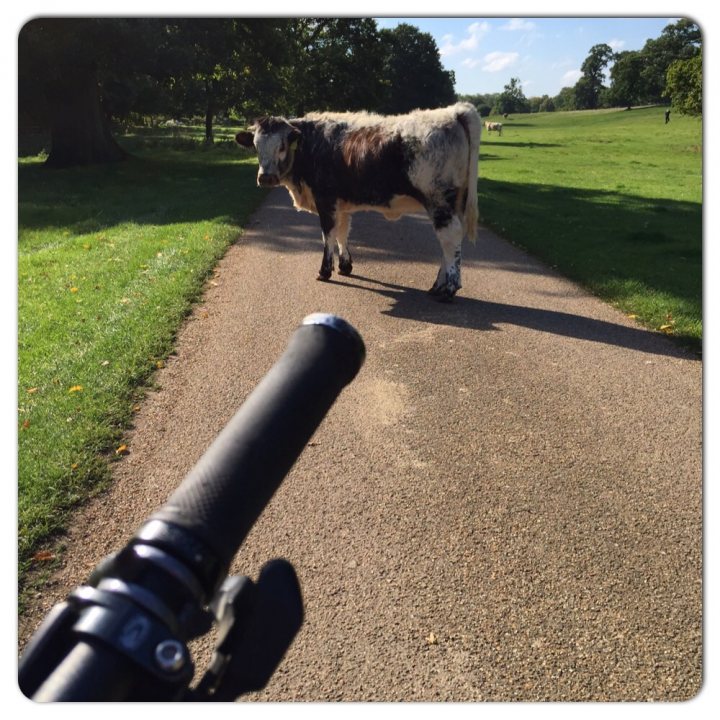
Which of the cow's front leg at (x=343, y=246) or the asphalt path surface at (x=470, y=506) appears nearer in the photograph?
the asphalt path surface at (x=470, y=506)

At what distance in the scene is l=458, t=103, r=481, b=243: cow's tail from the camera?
715 cm

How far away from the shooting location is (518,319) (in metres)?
7.29

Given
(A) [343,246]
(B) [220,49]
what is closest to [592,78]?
(A) [343,246]

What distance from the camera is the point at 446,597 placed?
10.3 feet

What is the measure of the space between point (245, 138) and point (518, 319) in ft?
15.0

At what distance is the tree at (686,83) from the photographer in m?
5.92

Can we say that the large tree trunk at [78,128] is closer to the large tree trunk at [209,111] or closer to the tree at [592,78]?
the large tree trunk at [209,111]

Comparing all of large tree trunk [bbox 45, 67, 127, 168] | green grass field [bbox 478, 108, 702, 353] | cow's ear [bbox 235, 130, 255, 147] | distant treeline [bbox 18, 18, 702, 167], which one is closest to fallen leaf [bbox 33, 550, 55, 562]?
distant treeline [bbox 18, 18, 702, 167]

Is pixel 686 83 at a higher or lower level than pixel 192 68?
lower

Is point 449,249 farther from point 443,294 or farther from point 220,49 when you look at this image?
point 220,49

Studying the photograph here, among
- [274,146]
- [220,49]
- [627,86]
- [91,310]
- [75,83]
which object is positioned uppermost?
[220,49]

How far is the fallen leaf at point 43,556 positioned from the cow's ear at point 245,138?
660cm

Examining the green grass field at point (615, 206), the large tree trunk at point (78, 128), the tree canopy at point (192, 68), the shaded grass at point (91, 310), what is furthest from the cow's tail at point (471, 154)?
the large tree trunk at point (78, 128)

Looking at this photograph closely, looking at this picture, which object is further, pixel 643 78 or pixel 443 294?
pixel 643 78
